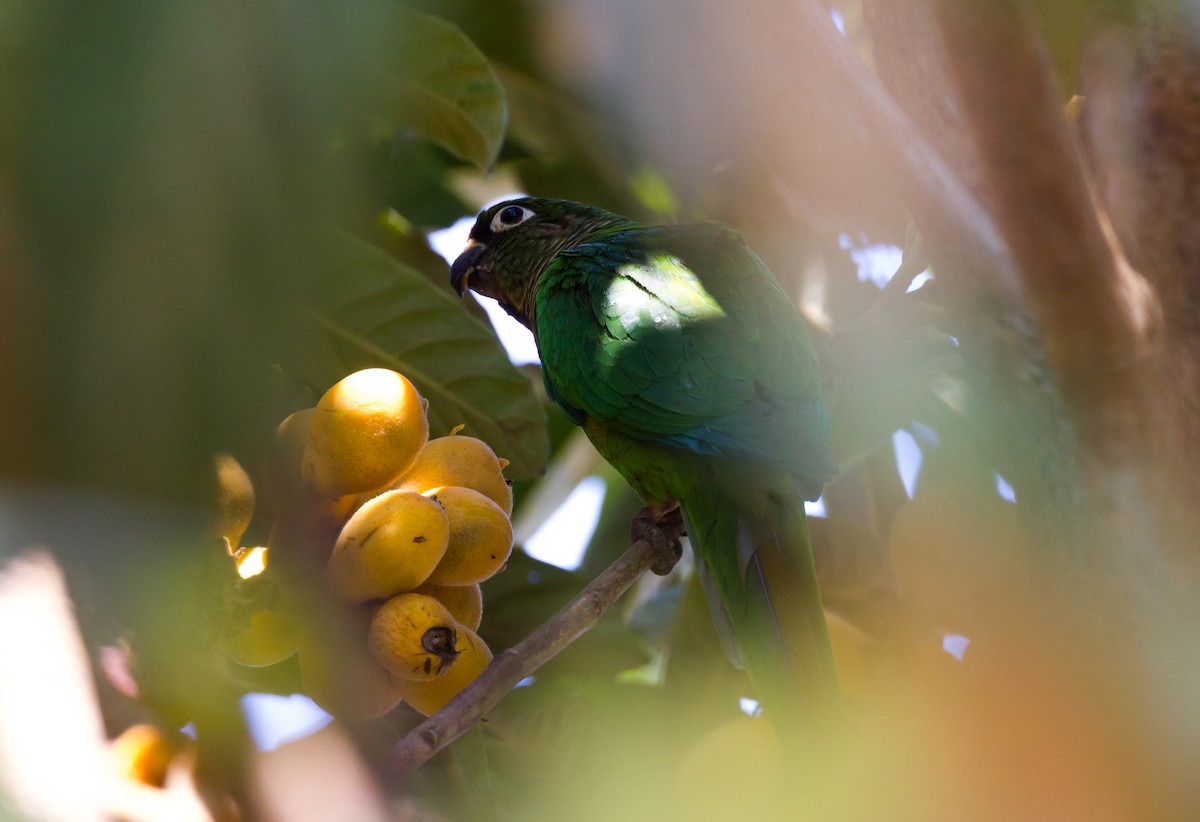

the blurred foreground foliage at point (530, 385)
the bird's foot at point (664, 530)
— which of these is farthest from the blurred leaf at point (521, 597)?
the bird's foot at point (664, 530)

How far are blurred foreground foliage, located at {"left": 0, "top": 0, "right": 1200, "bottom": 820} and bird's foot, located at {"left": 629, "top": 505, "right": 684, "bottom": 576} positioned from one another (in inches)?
10.9

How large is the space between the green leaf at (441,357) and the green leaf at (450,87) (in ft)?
1.35

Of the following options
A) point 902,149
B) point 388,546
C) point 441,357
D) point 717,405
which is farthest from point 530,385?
→ point 902,149

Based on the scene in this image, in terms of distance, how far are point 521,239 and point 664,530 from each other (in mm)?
1300

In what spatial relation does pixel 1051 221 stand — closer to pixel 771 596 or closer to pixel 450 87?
pixel 771 596

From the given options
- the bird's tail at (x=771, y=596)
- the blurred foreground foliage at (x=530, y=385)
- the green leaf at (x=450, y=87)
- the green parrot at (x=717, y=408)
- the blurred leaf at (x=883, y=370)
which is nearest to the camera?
the blurred foreground foliage at (x=530, y=385)

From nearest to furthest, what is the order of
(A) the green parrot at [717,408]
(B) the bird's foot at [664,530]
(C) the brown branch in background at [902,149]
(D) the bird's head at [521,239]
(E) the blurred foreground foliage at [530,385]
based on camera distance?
(E) the blurred foreground foliage at [530,385], (C) the brown branch in background at [902,149], (A) the green parrot at [717,408], (B) the bird's foot at [664,530], (D) the bird's head at [521,239]

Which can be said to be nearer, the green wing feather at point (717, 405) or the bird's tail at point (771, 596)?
the bird's tail at point (771, 596)

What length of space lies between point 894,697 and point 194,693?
1.37 metres

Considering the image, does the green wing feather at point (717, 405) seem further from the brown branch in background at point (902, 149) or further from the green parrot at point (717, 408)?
the brown branch in background at point (902, 149)

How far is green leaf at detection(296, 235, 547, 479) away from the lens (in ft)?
8.53

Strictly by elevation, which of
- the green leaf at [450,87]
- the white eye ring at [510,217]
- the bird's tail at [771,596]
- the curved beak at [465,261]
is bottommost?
the curved beak at [465,261]

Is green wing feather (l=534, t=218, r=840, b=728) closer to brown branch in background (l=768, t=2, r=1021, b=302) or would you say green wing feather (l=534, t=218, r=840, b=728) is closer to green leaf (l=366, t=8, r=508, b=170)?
green leaf (l=366, t=8, r=508, b=170)

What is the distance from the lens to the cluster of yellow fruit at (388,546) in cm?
151
